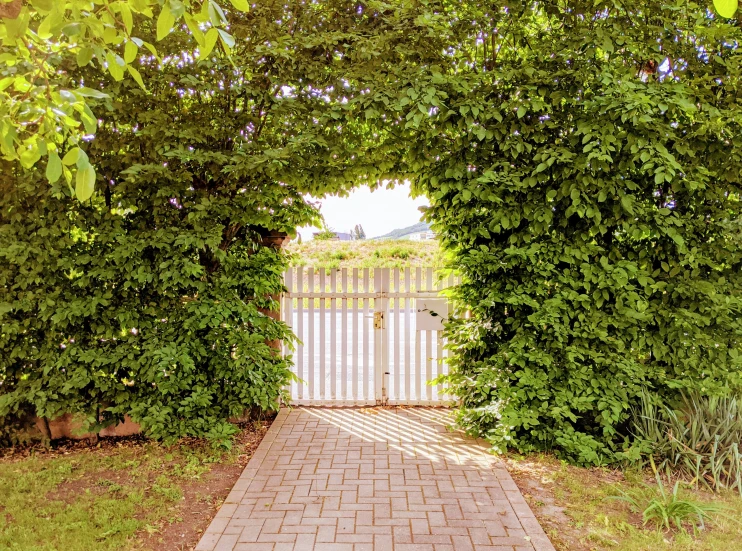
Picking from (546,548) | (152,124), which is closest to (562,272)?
(546,548)

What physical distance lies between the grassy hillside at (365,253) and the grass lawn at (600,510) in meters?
7.77

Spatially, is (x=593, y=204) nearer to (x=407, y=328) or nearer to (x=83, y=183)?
(x=407, y=328)

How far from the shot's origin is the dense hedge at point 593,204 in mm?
4160

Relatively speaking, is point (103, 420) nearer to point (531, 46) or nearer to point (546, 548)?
point (546, 548)

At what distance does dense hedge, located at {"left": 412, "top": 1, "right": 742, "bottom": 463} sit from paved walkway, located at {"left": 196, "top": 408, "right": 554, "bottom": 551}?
0.73 m

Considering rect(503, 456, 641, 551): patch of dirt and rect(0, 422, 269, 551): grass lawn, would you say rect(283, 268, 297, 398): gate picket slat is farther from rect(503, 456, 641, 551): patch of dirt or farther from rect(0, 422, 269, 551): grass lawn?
rect(503, 456, 641, 551): patch of dirt

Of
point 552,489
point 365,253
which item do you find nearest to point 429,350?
point 552,489

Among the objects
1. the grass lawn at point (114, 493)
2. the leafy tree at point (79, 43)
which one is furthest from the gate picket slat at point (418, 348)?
the leafy tree at point (79, 43)

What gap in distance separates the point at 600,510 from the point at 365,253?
10054 mm

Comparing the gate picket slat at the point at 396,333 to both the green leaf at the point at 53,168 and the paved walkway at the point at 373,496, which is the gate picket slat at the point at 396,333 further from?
the green leaf at the point at 53,168

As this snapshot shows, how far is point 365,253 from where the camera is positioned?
519 inches

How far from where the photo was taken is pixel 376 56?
4.45 m

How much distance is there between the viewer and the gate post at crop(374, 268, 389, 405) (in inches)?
233

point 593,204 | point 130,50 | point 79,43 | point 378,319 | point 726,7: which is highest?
point 79,43
